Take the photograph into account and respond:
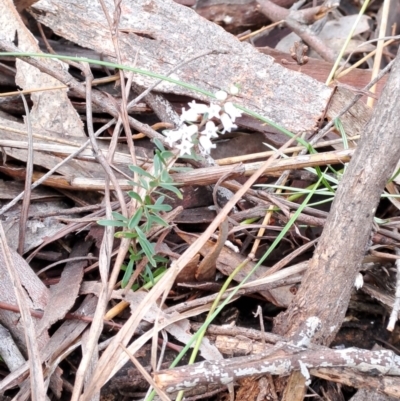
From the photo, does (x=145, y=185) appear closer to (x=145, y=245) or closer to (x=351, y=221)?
(x=145, y=245)

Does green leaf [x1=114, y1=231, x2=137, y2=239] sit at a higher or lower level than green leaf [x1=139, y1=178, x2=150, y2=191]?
lower

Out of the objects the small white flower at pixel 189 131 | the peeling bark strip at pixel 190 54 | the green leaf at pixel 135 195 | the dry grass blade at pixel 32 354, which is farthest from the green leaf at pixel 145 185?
the peeling bark strip at pixel 190 54

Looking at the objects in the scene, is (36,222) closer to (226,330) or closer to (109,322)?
(109,322)

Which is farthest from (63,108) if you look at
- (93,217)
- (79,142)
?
(93,217)

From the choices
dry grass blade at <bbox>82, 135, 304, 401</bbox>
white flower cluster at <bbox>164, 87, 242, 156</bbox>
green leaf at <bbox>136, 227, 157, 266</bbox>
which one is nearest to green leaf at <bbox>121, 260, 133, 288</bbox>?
green leaf at <bbox>136, 227, 157, 266</bbox>

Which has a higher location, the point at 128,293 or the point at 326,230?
the point at 326,230

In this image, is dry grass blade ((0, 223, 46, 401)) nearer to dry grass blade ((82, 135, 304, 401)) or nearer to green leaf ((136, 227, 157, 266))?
dry grass blade ((82, 135, 304, 401))

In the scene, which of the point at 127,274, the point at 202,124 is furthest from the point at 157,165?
the point at 127,274

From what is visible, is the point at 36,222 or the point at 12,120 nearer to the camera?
the point at 36,222
